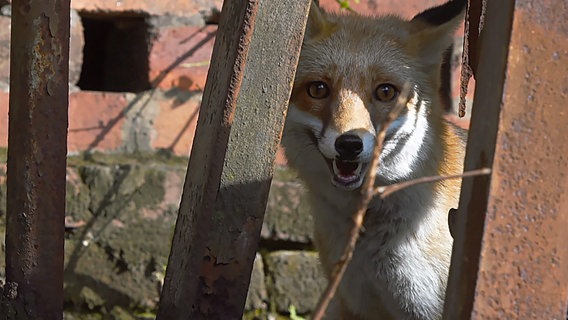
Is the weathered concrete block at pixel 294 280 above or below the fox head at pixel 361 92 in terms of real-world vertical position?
below

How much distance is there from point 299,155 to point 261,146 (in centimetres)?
90

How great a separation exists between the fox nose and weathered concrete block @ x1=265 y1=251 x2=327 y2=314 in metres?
0.95

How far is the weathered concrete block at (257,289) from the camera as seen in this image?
2.98 meters

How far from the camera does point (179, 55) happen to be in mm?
2969

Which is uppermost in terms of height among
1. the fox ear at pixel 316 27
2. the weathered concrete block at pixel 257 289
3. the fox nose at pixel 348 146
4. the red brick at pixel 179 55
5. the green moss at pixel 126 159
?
the fox ear at pixel 316 27

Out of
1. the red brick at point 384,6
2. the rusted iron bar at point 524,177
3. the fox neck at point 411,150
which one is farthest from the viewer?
the red brick at point 384,6

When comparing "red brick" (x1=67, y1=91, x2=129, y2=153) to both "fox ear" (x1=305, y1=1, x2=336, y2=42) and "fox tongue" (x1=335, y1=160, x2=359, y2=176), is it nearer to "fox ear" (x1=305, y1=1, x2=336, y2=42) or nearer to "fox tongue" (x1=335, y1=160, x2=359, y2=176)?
"fox ear" (x1=305, y1=1, x2=336, y2=42)

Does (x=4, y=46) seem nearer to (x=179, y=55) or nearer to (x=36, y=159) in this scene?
(x=179, y=55)

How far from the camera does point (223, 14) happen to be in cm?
158

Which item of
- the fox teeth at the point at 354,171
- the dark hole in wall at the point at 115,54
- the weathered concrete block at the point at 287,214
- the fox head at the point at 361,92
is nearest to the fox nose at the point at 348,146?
the fox head at the point at 361,92

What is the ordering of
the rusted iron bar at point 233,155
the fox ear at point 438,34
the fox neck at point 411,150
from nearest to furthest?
the rusted iron bar at point 233,155 → the fox neck at point 411,150 → the fox ear at point 438,34

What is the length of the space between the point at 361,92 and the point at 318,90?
0.40ft

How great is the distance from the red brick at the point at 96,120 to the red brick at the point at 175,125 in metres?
0.12

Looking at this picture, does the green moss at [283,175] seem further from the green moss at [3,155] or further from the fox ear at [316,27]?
the green moss at [3,155]
